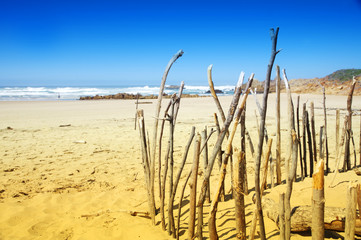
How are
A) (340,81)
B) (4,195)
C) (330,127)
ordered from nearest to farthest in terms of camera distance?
(4,195) < (330,127) < (340,81)

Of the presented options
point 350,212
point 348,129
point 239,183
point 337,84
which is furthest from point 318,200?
point 337,84

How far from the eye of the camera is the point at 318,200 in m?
1.35

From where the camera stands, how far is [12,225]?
8.63ft

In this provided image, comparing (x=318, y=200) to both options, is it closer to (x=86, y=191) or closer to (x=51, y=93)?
(x=86, y=191)

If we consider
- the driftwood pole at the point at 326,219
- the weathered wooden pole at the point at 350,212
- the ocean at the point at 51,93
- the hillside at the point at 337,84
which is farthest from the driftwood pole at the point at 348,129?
the ocean at the point at 51,93

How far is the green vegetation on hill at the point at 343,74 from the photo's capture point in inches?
1005

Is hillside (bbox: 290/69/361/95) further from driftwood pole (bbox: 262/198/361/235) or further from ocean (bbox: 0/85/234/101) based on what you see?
driftwood pole (bbox: 262/198/361/235)

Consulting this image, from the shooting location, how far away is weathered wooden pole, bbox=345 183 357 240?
147 cm

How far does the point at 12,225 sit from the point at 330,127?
7.71m

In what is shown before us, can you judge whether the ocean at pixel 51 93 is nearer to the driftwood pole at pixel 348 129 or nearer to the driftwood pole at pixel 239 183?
the driftwood pole at pixel 348 129

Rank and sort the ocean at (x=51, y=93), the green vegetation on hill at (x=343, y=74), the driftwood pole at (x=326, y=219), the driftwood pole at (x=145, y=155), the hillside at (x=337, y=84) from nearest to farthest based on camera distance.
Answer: the driftwood pole at (x=326, y=219) → the driftwood pole at (x=145, y=155) → the hillside at (x=337, y=84) → the ocean at (x=51, y=93) → the green vegetation on hill at (x=343, y=74)

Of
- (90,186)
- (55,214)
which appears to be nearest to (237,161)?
(55,214)

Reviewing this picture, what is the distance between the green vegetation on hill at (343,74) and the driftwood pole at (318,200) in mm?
28352

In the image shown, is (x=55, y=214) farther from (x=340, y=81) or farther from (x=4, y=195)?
(x=340, y=81)
